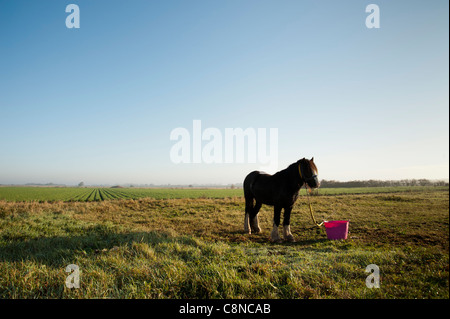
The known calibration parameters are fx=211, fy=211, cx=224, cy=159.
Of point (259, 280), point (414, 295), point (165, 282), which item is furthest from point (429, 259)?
point (165, 282)

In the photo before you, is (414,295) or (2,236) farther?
(2,236)

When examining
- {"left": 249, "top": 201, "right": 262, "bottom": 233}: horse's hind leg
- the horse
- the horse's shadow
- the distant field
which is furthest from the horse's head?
the distant field

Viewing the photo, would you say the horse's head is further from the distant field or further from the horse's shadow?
the distant field

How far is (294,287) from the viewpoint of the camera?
119 inches

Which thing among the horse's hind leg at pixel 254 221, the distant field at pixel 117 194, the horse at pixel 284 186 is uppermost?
the horse at pixel 284 186

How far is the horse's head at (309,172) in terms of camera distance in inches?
261

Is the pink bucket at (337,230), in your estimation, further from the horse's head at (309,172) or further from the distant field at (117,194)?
the distant field at (117,194)

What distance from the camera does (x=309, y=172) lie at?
6707 mm

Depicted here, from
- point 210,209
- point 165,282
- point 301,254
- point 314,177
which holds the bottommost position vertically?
point 210,209

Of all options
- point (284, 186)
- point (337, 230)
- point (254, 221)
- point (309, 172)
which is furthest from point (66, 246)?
point (337, 230)

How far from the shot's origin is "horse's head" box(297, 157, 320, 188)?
664cm

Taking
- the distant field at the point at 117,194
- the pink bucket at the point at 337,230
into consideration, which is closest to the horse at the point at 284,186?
the pink bucket at the point at 337,230

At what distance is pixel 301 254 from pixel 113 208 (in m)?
14.7
